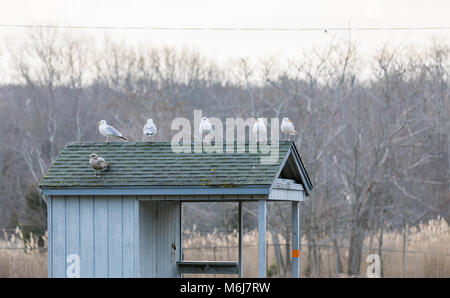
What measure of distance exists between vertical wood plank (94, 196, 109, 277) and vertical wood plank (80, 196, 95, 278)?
70mm

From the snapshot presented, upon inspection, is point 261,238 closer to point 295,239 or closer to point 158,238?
point 295,239

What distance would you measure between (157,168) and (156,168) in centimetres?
2

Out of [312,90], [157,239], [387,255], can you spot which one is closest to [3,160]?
[312,90]

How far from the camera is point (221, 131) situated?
2552 cm

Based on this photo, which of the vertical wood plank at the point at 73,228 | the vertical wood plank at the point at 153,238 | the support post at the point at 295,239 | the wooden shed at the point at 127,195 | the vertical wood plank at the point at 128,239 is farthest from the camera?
the support post at the point at 295,239

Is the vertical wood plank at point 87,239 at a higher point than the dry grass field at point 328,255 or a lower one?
higher

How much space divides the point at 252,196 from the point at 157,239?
8.38ft

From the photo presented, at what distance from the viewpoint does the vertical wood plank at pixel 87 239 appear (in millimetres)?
12266

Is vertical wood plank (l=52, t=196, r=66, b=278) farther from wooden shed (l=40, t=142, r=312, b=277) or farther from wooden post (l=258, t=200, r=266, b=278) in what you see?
wooden post (l=258, t=200, r=266, b=278)

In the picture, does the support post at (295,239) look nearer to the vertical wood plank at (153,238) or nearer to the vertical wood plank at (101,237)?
the vertical wood plank at (153,238)

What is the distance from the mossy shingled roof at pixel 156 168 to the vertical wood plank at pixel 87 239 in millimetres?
426

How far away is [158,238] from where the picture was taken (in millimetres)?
13805

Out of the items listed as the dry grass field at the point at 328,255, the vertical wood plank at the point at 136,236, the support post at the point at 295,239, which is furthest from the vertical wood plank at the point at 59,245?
the dry grass field at the point at 328,255

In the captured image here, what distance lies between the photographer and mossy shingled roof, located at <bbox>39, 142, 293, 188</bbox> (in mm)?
12102
